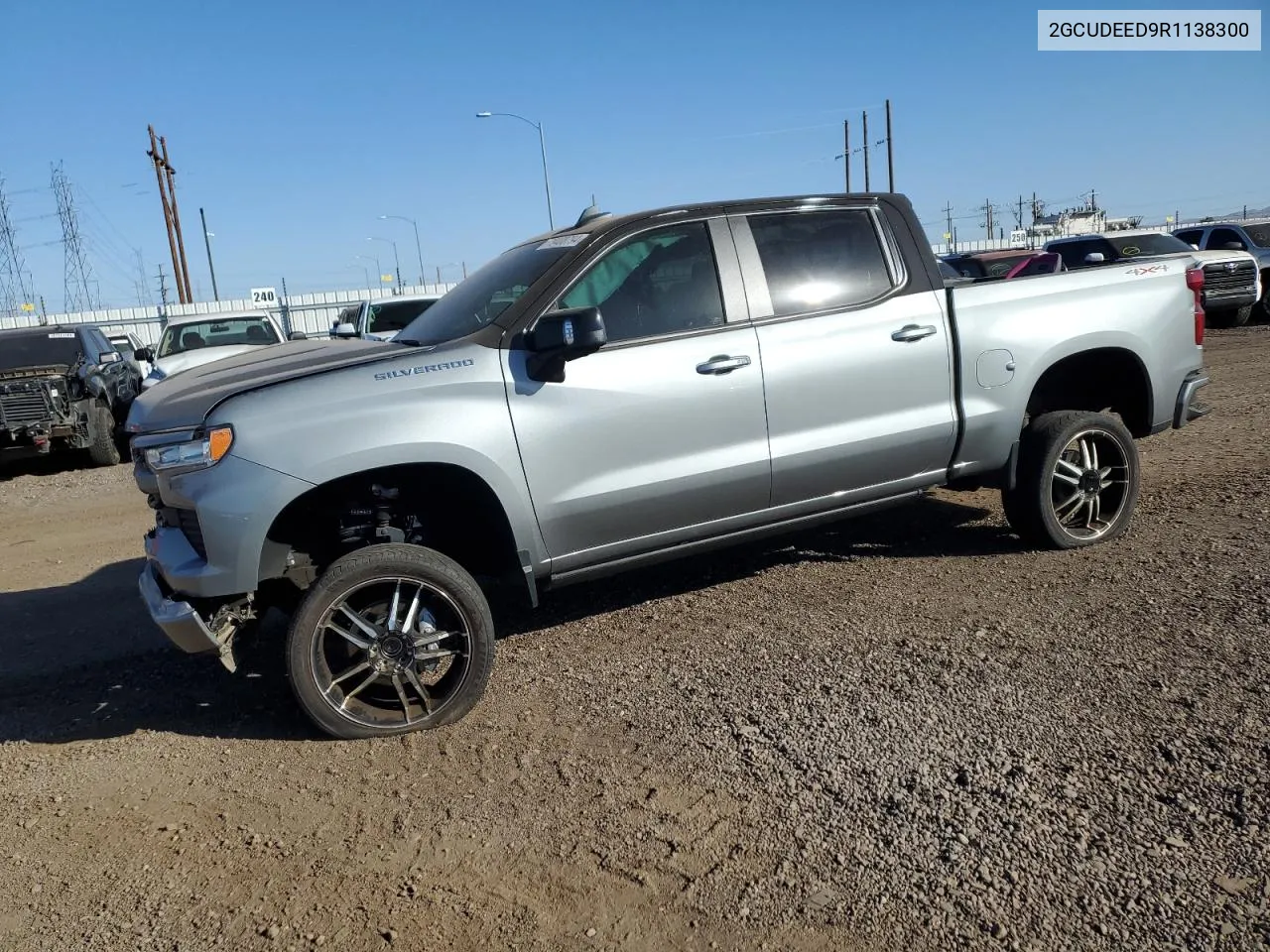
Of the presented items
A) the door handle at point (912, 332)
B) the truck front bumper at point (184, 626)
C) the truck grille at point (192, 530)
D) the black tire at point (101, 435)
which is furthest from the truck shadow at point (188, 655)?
the black tire at point (101, 435)

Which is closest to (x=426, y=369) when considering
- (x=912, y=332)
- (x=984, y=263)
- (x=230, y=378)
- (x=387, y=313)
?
(x=230, y=378)

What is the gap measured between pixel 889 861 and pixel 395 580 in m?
2.11

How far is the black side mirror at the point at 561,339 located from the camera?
395 cm

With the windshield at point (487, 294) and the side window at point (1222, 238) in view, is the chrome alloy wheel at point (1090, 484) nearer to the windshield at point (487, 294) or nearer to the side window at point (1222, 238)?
the windshield at point (487, 294)

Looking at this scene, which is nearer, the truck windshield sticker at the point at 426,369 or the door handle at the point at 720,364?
the truck windshield sticker at the point at 426,369

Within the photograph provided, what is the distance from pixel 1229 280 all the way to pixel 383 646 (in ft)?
61.7

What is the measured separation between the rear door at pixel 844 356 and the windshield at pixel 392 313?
10278 millimetres

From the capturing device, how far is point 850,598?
5.09 meters

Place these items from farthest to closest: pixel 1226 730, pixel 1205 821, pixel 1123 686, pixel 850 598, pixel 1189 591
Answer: pixel 850 598, pixel 1189 591, pixel 1123 686, pixel 1226 730, pixel 1205 821

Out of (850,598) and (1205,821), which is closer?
(1205,821)

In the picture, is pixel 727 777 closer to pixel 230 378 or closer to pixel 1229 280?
pixel 230 378

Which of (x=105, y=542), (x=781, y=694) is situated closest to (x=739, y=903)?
(x=781, y=694)

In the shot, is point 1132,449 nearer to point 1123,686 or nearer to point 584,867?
point 1123,686

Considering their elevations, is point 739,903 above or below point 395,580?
below
